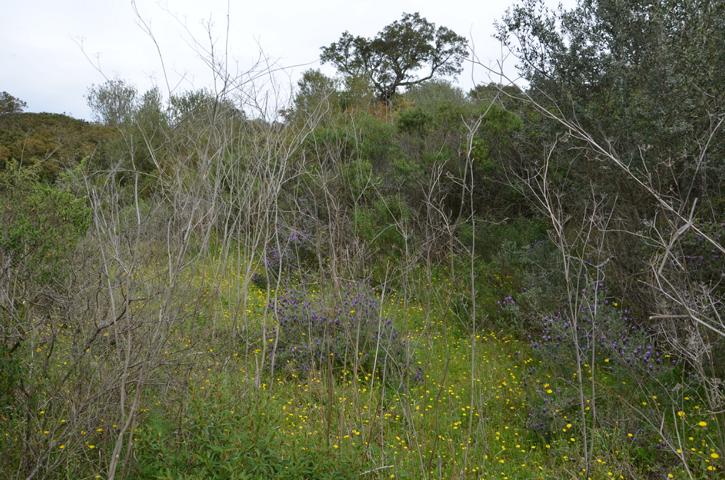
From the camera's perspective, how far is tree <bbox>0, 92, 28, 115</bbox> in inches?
719

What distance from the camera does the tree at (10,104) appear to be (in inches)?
719

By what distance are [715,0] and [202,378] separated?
17.7 ft

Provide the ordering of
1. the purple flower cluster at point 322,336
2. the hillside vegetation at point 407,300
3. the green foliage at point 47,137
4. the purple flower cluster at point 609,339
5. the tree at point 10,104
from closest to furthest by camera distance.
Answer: the hillside vegetation at point 407,300 < the purple flower cluster at point 609,339 < the purple flower cluster at point 322,336 < the green foliage at point 47,137 < the tree at point 10,104

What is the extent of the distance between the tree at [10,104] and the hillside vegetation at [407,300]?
14042 mm

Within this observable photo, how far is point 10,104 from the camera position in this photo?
18906 millimetres

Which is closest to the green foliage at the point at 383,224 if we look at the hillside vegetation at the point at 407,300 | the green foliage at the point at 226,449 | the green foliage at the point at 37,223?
the hillside vegetation at the point at 407,300

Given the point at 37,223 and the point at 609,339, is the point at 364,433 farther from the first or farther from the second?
the point at 609,339

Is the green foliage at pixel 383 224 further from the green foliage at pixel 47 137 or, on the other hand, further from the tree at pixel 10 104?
the tree at pixel 10 104

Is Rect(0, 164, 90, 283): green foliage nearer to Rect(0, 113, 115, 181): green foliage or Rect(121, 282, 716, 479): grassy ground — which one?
Rect(121, 282, 716, 479): grassy ground

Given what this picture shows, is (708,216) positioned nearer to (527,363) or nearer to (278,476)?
(527,363)

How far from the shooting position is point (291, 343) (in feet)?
17.9

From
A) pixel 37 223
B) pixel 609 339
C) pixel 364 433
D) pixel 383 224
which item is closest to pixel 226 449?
pixel 364 433

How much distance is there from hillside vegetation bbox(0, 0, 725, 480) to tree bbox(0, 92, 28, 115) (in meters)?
14.0

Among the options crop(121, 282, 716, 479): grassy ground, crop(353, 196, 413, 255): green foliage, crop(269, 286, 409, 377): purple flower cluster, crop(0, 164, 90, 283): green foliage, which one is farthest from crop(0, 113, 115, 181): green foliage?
crop(121, 282, 716, 479): grassy ground
